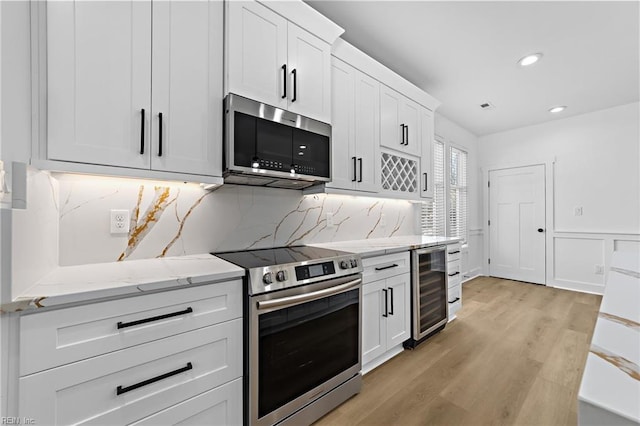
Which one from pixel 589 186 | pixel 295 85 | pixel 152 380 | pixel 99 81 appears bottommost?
pixel 152 380

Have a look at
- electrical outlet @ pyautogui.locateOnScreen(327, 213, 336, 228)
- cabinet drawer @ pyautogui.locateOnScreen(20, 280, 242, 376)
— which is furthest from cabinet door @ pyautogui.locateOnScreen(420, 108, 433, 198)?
cabinet drawer @ pyautogui.locateOnScreen(20, 280, 242, 376)

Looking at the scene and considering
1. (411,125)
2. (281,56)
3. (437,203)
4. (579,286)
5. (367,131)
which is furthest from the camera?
(579,286)

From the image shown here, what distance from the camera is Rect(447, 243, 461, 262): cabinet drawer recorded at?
9.93 ft

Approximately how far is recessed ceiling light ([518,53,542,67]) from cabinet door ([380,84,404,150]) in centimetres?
127

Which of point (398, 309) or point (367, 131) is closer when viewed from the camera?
point (398, 309)

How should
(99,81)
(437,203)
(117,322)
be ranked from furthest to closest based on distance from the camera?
(437,203)
(99,81)
(117,322)

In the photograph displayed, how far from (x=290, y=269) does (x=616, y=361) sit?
4.02 feet

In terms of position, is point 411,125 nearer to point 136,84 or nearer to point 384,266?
point 384,266

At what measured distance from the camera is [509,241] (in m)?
5.16

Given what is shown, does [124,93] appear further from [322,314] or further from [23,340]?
[322,314]

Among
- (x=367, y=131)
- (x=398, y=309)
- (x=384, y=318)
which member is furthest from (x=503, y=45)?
(x=384, y=318)

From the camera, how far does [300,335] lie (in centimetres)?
157

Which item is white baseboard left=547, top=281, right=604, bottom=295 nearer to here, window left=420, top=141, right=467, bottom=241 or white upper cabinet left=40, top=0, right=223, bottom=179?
window left=420, top=141, right=467, bottom=241

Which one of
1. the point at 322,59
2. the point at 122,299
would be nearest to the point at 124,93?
the point at 122,299
